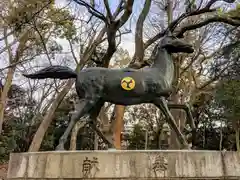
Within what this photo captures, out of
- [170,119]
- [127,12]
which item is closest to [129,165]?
[170,119]

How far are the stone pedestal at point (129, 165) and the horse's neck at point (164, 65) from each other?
1.55 metres

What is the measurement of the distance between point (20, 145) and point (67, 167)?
66.9ft

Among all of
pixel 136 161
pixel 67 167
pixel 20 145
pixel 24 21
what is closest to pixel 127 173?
pixel 136 161

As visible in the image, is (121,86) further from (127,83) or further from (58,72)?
(58,72)

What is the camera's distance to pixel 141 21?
10742 mm

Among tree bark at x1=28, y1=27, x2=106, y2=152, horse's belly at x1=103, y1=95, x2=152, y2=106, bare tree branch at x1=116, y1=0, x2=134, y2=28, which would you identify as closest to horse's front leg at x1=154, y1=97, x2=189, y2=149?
horse's belly at x1=103, y1=95, x2=152, y2=106

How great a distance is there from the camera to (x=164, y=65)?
5.93 metres

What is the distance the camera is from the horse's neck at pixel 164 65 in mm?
5868

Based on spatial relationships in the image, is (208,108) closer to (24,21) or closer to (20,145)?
(20,145)

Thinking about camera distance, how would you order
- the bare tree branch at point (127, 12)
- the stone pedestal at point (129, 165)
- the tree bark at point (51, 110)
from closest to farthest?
the stone pedestal at point (129, 165)
the bare tree branch at point (127, 12)
the tree bark at point (51, 110)

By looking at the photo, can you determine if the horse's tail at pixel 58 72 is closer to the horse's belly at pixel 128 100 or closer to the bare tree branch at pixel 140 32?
the horse's belly at pixel 128 100

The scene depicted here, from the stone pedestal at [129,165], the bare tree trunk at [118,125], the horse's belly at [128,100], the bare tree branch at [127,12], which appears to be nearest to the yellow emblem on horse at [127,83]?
the horse's belly at [128,100]

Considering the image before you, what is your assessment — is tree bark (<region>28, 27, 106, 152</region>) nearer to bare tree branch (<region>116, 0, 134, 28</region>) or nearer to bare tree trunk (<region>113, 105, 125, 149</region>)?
bare tree trunk (<region>113, 105, 125, 149</region>)

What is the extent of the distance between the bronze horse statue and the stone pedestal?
57 centimetres
